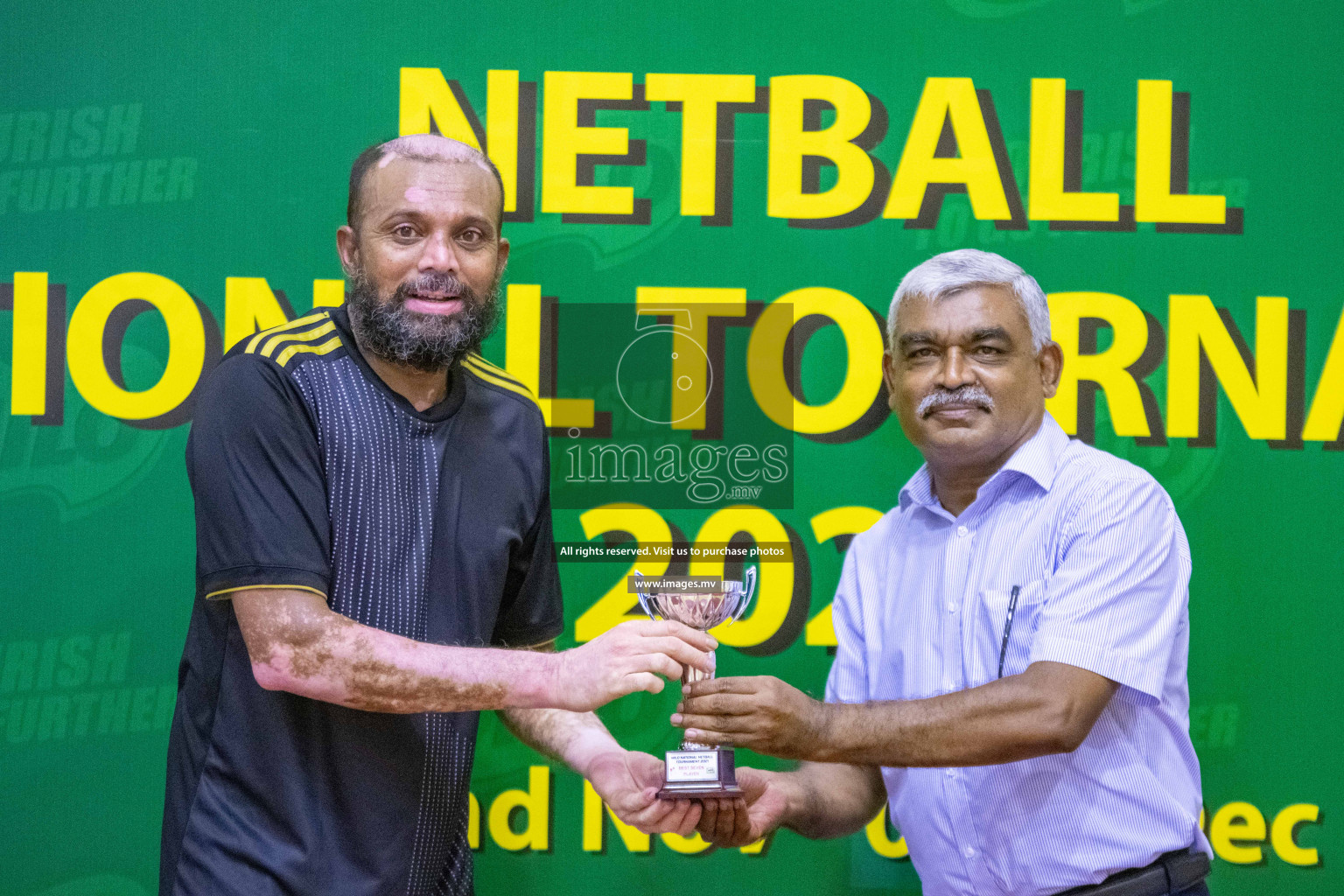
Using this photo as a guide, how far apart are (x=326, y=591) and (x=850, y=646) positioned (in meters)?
1.28

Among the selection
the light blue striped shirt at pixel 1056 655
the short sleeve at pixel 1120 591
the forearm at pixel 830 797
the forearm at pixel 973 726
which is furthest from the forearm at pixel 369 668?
the short sleeve at pixel 1120 591

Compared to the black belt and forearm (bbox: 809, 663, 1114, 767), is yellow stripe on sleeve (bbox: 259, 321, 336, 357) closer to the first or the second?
forearm (bbox: 809, 663, 1114, 767)

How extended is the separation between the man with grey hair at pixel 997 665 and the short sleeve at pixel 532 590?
42 cm

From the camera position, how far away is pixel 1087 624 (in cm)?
223

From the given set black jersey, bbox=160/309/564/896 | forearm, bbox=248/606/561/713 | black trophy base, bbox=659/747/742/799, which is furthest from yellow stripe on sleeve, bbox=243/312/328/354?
black trophy base, bbox=659/747/742/799

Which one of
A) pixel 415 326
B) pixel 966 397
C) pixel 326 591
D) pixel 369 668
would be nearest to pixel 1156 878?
pixel 966 397

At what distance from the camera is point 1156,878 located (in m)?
2.27

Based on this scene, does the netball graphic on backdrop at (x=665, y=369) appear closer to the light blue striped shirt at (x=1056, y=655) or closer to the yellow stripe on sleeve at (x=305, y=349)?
the light blue striped shirt at (x=1056, y=655)

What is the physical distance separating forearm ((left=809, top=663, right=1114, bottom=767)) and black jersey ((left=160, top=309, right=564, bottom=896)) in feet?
2.62

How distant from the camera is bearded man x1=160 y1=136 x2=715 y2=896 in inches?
78.9

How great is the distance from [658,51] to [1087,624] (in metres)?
2.04

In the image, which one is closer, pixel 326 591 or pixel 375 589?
pixel 326 591

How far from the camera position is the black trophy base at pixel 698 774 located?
7.53 feet

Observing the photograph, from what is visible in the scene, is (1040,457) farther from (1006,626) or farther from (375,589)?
(375,589)
